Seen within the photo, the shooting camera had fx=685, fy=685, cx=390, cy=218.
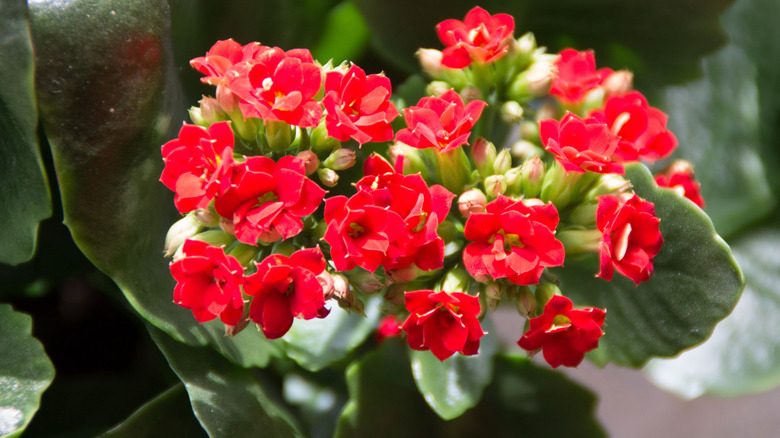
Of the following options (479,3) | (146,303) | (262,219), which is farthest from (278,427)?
(479,3)

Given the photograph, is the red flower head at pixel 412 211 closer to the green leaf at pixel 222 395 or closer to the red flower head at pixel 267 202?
the red flower head at pixel 267 202

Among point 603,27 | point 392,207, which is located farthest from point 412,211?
point 603,27

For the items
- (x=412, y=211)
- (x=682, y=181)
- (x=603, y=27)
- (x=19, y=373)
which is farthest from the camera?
(x=603, y=27)

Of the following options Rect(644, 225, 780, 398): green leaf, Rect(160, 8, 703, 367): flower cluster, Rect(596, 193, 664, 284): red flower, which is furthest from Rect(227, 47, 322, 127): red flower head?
Rect(644, 225, 780, 398): green leaf

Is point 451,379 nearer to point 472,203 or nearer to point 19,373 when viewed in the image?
point 472,203

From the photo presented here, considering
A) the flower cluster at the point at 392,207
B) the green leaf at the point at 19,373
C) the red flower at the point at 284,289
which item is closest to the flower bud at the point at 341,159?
the flower cluster at the point at 392,207

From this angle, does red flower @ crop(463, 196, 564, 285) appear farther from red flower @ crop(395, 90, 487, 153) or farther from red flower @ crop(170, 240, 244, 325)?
red flower @ crop(170, 240, 244, 325)
